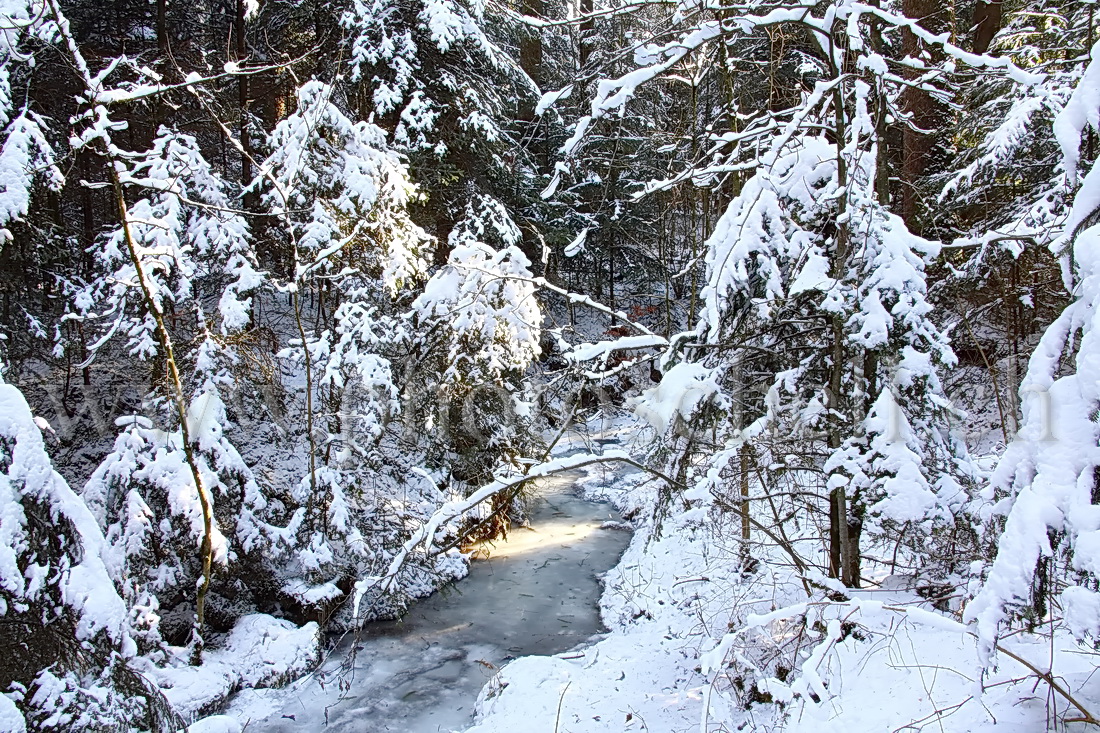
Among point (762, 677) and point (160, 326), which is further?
point (160, 326)

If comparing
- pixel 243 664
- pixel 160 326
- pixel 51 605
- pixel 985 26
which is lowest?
pixel 243 664

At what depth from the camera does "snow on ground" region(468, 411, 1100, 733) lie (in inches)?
99.6

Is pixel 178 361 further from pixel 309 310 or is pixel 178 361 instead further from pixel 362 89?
pixel 309 310

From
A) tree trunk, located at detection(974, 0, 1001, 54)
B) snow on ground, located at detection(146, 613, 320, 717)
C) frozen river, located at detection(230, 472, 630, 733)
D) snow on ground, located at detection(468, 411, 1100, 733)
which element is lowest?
frozen river, located at detection(230, 472, 630, 733)

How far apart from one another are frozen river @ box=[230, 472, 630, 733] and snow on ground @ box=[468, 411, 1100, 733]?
1.94ft

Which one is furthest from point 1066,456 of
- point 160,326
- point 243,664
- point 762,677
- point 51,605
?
point 243,664

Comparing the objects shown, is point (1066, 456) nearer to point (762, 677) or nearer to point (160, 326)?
point (762, 677)

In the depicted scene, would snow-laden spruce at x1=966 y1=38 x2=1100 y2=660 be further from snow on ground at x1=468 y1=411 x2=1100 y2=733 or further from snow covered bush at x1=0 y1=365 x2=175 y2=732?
snow covered bush at x1=0 y1=365 x2=175 y2=732

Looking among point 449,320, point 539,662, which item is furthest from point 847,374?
point 449,320

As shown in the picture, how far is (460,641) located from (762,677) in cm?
526

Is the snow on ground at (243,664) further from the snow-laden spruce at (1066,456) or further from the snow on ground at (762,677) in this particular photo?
the snow-laden spruce at (1066,456)

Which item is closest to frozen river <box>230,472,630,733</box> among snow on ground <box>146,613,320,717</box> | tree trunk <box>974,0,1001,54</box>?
snow on ground <box>146,613,320,717</box>

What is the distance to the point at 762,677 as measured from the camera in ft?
12.5

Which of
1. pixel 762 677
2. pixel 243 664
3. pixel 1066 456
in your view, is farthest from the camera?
pixel 243 664
